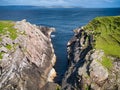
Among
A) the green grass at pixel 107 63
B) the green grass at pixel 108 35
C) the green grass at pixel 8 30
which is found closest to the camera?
the green grass at pixel 107 63

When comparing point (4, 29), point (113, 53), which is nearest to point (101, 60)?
point (113, 53)

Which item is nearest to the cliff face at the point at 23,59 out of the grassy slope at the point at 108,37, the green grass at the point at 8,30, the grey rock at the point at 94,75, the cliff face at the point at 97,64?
the green grass at the point at 8,30

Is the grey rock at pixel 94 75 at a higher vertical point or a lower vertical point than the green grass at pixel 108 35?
lower

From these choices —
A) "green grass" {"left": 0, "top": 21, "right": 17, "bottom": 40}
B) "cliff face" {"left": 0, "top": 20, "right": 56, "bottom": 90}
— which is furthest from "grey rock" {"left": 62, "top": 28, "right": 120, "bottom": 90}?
"green grass" {"left": 0, "top": 21, "right": 17, "bottom": 40}

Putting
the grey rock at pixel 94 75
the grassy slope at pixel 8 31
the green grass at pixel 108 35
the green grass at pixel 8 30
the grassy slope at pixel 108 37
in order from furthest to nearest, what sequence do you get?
the green grass at pixel 8 30, the grassy slope at pixel 8 31, the green grass at pixel 108 35, the grassy slope at pixel 108 37, the grey rock at pixel 94 75

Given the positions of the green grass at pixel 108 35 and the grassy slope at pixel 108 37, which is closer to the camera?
the grassy slope at pixel 108 37

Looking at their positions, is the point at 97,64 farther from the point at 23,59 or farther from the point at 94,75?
the point at 23,59

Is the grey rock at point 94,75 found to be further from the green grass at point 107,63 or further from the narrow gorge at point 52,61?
the green grass at point 107,63
